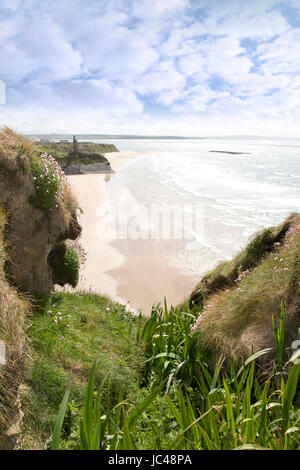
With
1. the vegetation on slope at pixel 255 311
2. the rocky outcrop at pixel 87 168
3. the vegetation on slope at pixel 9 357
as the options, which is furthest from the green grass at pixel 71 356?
the rocky outcrop at pixel 87 168

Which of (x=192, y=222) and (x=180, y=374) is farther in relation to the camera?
(x=192, y=222)

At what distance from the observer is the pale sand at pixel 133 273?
11.6 metres

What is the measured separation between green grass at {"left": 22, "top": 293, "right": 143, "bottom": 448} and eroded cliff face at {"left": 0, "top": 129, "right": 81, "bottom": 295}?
0.75 m

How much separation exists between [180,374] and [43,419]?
202 cm

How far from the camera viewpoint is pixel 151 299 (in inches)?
447

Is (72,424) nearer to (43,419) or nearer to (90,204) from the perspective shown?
(43,419)

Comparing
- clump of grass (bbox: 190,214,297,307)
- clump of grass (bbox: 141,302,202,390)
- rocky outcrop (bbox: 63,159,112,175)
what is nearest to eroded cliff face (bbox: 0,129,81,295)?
clump of grass (bbox: 141,302,202,390)

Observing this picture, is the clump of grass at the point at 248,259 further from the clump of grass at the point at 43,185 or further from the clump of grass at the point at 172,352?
the clump of grass at the point at 43,185

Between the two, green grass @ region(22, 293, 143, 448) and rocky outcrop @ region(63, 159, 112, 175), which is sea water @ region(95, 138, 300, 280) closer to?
green grass @ region(22, 293, 143, 448)

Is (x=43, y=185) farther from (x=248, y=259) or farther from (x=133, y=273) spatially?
(x=133, y=273)

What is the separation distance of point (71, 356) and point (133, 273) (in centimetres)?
892

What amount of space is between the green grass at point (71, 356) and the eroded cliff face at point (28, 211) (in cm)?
75
